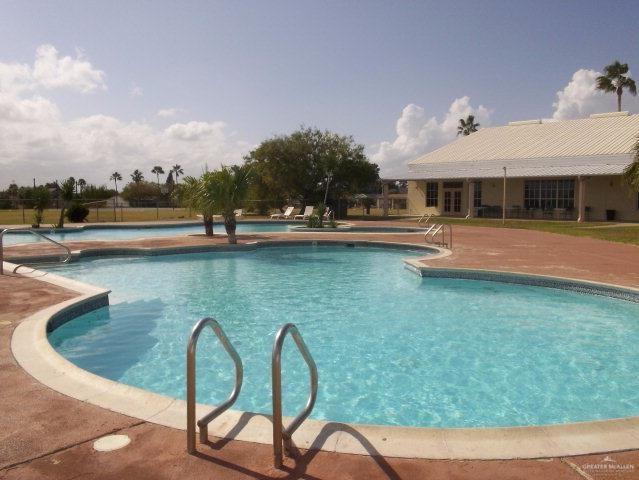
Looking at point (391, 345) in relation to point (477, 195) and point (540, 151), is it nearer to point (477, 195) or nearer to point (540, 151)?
point (477, 195)

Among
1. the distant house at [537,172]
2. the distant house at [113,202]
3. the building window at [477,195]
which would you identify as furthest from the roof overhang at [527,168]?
the distant house at [113,202]

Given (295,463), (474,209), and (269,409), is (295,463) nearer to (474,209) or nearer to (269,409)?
(269,409)

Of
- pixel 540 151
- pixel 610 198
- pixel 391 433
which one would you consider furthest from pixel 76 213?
pixel 610 198

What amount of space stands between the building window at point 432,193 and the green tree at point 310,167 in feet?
13.3

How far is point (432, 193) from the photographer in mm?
36781

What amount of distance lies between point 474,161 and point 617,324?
93.3ft

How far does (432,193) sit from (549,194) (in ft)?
26.8

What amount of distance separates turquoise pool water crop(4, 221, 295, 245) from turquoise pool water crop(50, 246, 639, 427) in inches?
445

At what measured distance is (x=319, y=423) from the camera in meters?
3.64

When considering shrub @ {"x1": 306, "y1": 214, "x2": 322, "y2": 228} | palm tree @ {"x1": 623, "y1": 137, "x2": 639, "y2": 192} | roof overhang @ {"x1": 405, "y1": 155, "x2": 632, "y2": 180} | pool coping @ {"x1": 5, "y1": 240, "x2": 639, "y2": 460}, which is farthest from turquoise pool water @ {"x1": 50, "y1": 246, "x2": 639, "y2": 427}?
roof overhang @ {"x1": 405, "y1": 155, "x2": 632, "y2": 180}

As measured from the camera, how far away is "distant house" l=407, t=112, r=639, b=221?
29062mm

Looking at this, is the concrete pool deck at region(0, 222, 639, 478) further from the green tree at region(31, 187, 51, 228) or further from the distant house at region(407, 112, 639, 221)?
the distant house at region(407, 112, 639, 221)

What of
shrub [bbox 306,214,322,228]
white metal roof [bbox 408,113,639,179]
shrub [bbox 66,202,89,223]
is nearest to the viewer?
shrub [bbox 306,214,322,228]

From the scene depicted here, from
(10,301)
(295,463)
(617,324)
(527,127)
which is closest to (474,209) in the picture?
(527,127)
